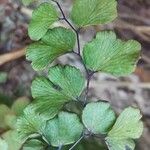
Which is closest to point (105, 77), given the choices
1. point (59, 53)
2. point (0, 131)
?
point (0, 131)

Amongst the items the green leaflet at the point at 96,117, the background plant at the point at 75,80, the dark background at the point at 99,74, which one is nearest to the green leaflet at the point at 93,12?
the background plant at the point at 75,80

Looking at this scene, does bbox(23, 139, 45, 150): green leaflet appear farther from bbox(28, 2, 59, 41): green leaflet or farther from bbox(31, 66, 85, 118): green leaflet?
bbox(28, 2, 59, 41): green leaflet

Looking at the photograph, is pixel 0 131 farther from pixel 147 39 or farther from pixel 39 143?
pixel 147 39

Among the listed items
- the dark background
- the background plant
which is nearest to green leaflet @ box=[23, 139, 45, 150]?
the background plant

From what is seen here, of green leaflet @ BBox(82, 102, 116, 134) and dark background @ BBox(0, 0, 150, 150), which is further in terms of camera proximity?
dark background @ BBox(0, 0, 150, 150)

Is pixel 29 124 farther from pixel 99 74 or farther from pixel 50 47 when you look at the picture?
pixel 99 74

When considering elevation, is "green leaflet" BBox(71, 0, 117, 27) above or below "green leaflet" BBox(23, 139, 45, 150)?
above

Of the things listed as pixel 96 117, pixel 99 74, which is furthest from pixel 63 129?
pixel 99 74

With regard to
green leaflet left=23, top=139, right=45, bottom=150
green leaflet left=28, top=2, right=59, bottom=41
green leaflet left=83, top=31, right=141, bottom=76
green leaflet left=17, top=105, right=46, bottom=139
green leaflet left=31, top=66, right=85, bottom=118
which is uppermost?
green leaflet left=28, top=2, right=59, bottom=41
